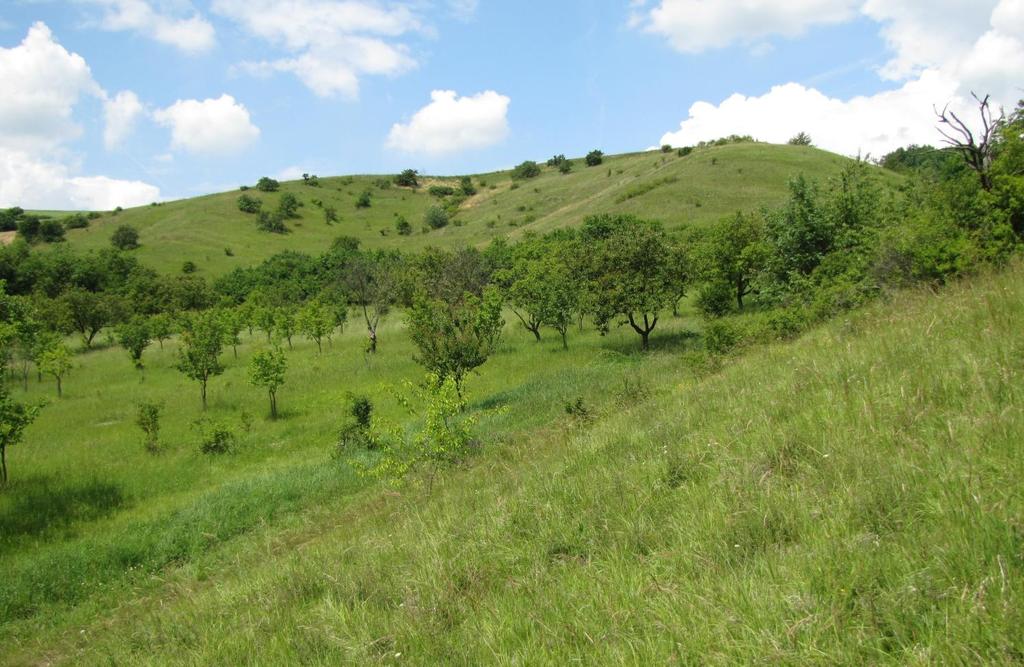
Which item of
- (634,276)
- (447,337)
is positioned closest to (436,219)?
(634,276)

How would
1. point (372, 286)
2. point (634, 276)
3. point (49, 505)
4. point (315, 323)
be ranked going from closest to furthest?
point (49, 505), point (634, 276), point (315, 323), point (372, 286)

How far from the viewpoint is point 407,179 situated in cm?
13712

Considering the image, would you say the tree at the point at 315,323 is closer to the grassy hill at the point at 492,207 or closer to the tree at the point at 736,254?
the tree at the point at 736,254

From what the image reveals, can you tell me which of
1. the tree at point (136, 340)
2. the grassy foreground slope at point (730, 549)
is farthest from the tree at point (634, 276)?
the tree at point (136, 340)

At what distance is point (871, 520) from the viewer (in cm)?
308

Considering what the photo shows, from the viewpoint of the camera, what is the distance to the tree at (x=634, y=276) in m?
23.3

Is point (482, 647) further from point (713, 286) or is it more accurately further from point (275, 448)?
point (713, 286)

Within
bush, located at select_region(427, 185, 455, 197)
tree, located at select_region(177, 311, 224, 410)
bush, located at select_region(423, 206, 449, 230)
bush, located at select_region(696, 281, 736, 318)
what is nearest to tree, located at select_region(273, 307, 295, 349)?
tree, located at select_region(177, 311, 224, 410)

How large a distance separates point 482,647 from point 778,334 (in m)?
13.2

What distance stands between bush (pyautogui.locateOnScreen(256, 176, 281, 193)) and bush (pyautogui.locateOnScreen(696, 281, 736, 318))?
358 feet

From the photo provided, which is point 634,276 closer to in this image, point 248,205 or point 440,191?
point 248,205

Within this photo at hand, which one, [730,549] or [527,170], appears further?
[527,170]

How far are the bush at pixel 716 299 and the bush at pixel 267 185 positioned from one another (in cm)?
10922

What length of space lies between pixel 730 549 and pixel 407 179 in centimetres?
14203
